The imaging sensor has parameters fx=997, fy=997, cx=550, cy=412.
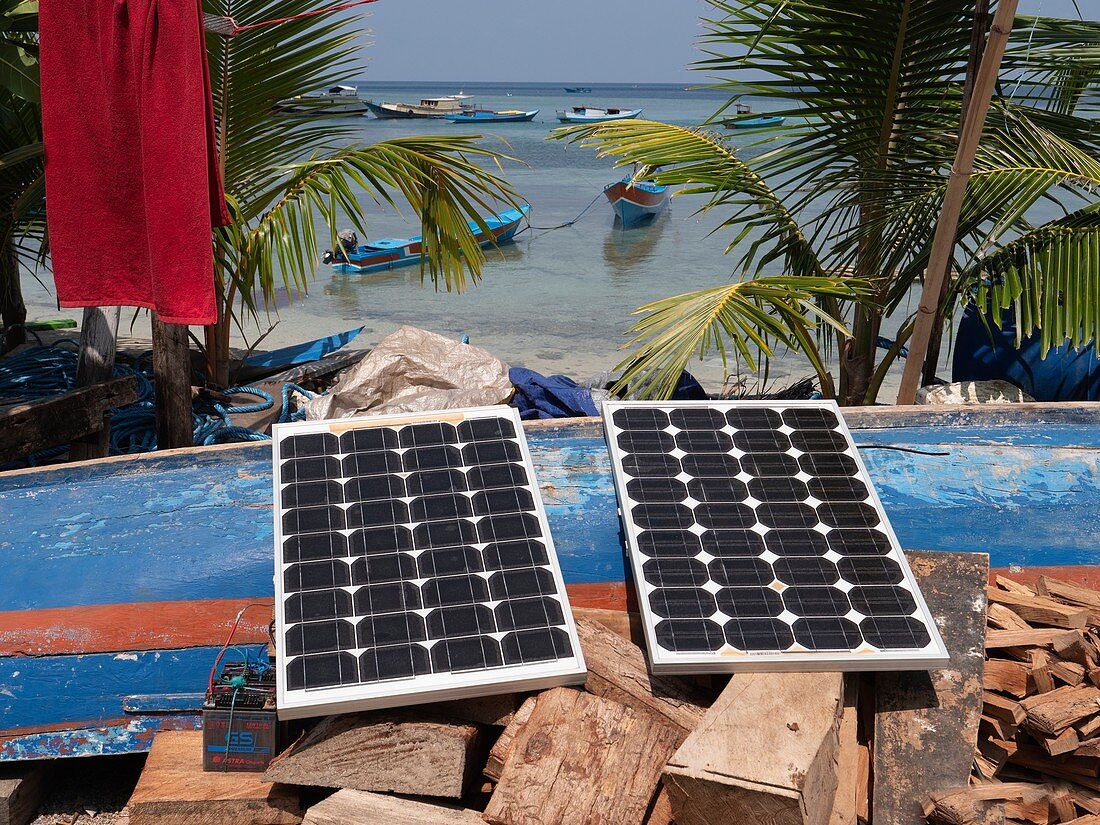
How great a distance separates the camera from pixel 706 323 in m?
4.05

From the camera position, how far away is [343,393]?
5922mm

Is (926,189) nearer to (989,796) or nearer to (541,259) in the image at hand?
(989,796)

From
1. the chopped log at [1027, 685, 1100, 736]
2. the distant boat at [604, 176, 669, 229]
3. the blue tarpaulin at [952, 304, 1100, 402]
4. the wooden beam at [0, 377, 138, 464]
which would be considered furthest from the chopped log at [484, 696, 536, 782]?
the distant boat at [604, 176, 669, 229]

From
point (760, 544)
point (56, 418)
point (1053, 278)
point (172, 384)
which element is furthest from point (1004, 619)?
point (56, 418)

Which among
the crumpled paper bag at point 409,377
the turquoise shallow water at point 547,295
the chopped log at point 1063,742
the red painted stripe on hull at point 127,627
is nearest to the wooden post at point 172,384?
the crumpled paper bag at point 409,377

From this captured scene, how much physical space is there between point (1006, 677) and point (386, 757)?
184 cm

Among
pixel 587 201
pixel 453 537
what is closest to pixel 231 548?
pixel 453 537

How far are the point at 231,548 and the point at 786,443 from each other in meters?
1.93

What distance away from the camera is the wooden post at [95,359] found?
18.4 feet

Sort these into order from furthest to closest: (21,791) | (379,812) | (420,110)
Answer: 1. (420,110)
2. (21,791)
3. (379,812)

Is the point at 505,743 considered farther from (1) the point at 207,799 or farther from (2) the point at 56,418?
(2) the point at 56,418

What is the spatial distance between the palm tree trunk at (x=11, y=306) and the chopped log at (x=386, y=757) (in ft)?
21.3

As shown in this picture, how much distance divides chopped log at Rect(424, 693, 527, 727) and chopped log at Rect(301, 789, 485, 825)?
26 cm

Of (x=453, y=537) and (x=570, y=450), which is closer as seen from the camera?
(x=453, y=537)
